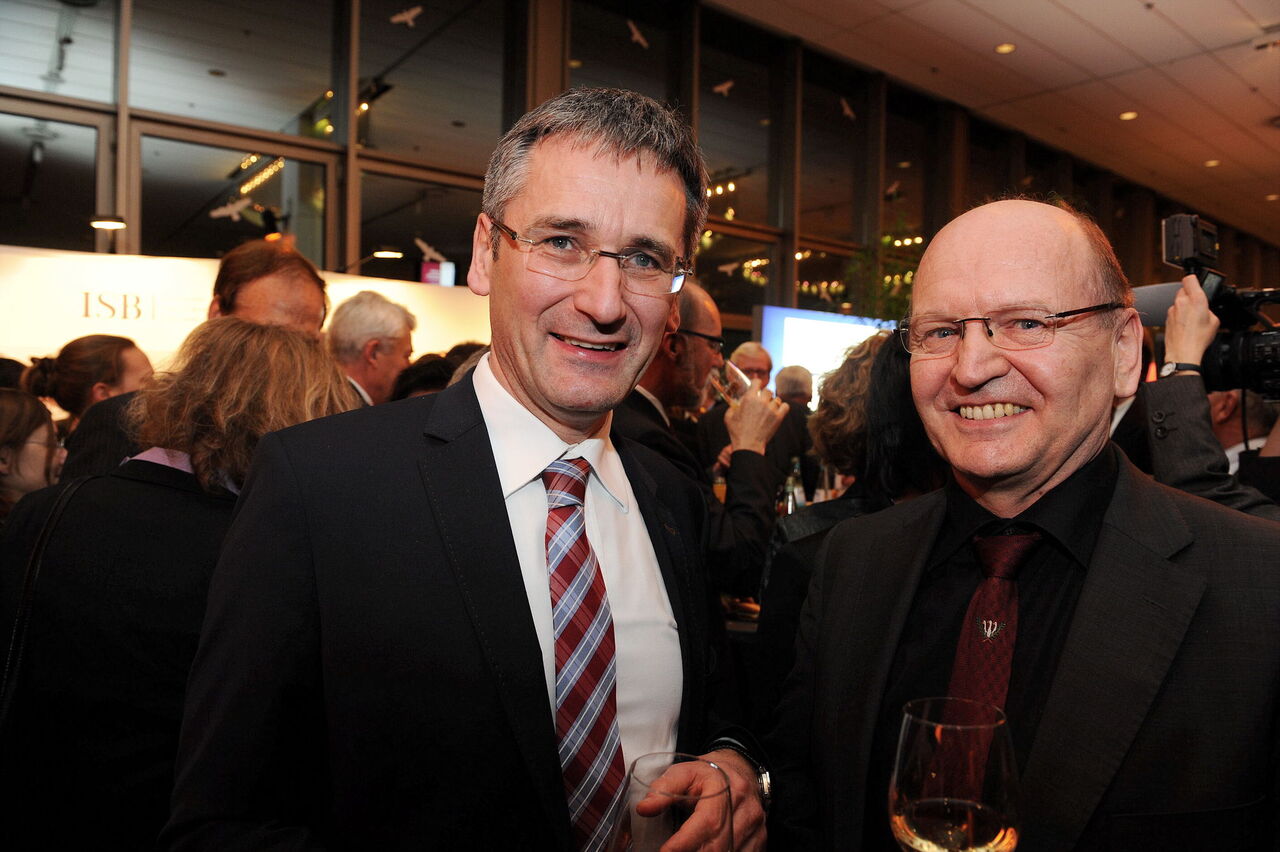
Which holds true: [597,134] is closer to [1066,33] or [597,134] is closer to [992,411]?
[992,411]

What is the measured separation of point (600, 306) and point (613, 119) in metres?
0.28

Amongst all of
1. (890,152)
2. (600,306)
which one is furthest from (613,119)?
(890,152)

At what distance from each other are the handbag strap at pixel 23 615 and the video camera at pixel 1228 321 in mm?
2552

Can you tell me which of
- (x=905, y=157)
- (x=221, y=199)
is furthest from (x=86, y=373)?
(x=905, y=157)

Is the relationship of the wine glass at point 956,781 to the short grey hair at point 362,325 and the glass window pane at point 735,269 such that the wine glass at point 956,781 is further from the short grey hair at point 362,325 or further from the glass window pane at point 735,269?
the glass window pane at point 735,269

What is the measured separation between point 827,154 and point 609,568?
8237 millimetres

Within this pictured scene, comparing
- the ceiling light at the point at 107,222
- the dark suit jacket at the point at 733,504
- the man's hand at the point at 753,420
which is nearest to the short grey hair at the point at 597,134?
the dark suit jacket at the point at 733,504

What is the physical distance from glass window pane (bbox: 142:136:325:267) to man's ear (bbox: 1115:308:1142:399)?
214 inches

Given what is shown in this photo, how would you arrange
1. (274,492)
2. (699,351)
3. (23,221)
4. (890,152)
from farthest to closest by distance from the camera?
1. (890,152)
2. (23,221)
3. (699,351)
4. (274,492)

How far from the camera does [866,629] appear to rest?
1367 millimetres

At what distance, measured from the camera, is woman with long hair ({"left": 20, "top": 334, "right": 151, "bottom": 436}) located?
334 centimetres

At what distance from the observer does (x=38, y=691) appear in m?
1.65

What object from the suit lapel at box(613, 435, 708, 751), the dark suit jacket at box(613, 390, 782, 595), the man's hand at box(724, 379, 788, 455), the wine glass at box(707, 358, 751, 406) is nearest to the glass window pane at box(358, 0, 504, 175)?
the wine glass at box(707, 358, 751, 406)

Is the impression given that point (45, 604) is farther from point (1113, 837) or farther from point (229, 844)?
point (1113, 837)
